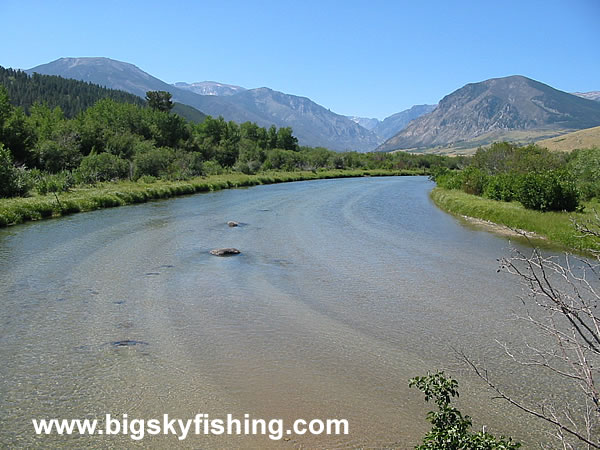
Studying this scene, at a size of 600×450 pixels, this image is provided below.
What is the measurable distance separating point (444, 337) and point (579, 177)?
32.6 m

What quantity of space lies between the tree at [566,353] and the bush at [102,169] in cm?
4190

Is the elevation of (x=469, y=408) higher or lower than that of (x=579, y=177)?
lower

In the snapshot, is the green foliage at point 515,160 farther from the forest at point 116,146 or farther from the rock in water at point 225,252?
the forest at point 116,146

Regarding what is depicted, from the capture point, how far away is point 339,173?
329 feet

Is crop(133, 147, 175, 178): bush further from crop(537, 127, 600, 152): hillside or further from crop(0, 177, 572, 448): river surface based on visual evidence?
crop(537, 127, 600, 152): hillside

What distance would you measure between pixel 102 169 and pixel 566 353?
1906 inches

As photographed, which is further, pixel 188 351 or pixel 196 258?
pixel 196 258

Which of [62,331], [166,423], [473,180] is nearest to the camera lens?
[166,423]

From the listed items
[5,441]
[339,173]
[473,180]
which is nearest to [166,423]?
[5,441]

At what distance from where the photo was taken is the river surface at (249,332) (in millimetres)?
7898

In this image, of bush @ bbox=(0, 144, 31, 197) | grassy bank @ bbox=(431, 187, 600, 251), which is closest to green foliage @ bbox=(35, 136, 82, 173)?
bush @ bbox=(0, 144, 31, 197)

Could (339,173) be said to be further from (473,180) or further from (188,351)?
(188,351)

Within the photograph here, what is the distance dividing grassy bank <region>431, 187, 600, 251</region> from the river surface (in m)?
3.02

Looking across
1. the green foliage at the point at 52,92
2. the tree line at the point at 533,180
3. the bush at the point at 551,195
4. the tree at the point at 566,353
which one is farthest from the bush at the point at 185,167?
the green foliage at the point at 52,92
